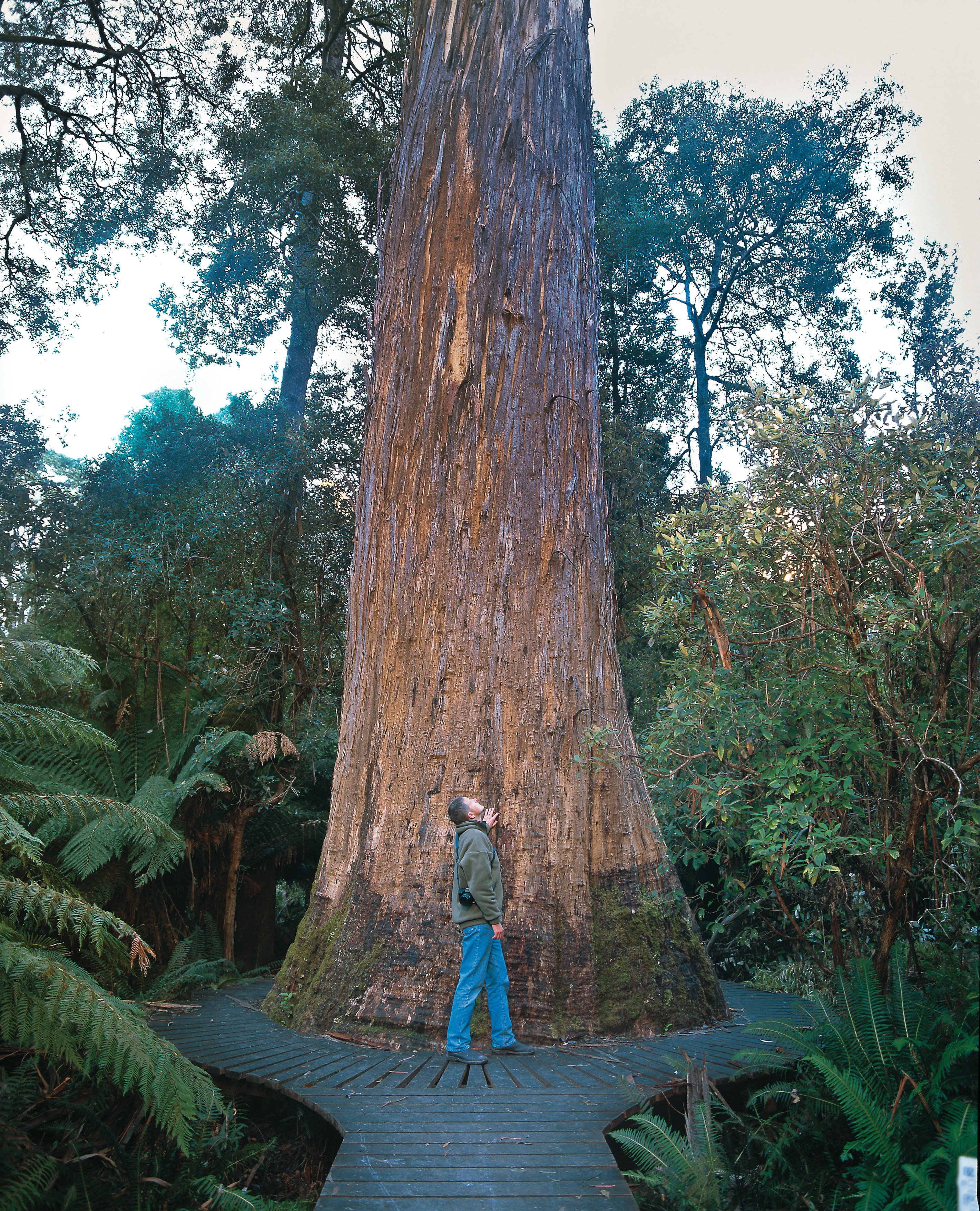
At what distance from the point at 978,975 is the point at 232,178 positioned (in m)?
13.0

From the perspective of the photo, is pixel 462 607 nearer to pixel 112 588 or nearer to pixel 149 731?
pixel 149 731

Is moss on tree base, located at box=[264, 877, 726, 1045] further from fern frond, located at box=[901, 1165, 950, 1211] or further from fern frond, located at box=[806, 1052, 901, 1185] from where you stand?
fern frond, located at box=[901, 1165, 950, 1211]

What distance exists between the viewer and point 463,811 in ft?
14.7

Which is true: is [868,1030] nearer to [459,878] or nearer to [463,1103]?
[463,1103]

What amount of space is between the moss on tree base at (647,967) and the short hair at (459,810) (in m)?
0.91

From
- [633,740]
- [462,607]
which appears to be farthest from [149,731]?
[633,740]

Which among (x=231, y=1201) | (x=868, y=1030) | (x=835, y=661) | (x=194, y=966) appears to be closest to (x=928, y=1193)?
(x=868, y=1030)

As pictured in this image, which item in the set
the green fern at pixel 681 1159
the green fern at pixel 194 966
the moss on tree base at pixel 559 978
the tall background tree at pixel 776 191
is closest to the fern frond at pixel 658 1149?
the green fern at pixel 681 1159

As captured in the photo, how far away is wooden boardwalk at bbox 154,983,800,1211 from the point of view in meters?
2.65

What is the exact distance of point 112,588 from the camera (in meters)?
8.45

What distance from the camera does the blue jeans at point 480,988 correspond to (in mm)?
4023

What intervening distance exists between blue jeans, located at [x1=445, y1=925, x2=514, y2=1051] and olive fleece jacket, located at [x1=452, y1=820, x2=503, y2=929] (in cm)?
6

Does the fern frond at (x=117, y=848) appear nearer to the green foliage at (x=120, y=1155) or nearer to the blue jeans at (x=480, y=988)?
the green foliage at (x=120, y=1155)

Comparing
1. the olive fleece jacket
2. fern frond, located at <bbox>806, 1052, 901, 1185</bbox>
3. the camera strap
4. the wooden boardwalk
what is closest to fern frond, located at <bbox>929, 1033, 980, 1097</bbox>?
fern frond, located at <bbox>806, 1052, 901, 1185</bbox>
